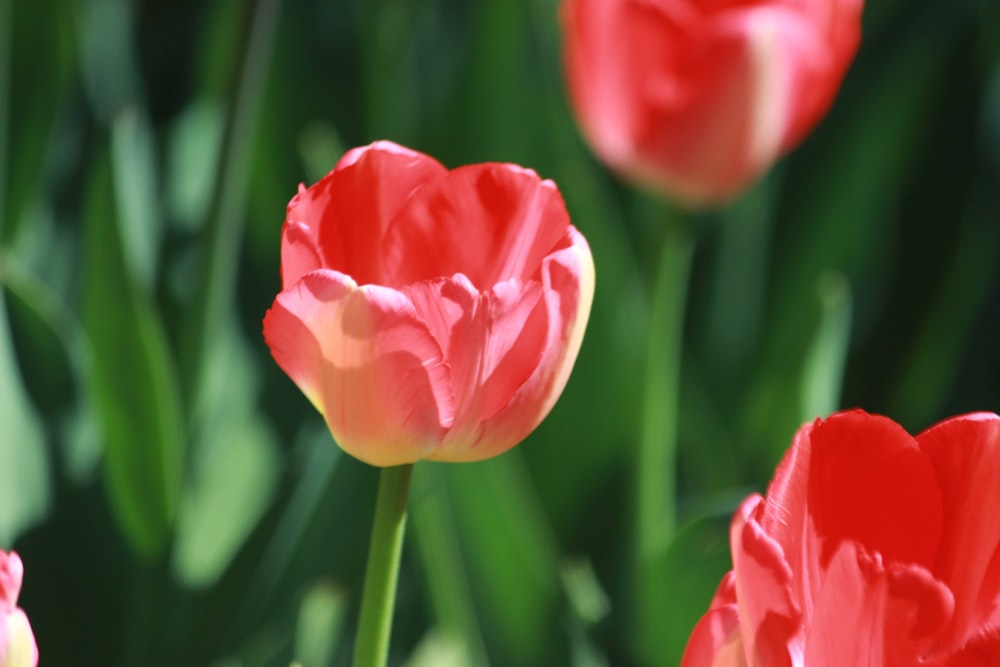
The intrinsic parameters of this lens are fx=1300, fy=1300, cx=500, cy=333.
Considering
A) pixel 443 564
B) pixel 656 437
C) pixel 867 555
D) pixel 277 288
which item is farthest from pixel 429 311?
pixel 277 288

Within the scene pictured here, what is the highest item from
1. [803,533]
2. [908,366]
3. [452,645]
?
[803,533]

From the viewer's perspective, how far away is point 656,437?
2.23ft

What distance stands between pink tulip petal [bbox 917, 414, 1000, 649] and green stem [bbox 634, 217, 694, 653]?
29 centimetres

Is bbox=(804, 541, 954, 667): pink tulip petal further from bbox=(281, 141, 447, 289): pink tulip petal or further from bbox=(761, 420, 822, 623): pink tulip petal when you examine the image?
bbox=(281, 141, 447, 289): pink tulip petal

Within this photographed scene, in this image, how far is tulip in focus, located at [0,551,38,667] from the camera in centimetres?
27

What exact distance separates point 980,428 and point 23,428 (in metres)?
0.46

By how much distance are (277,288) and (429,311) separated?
541 mm

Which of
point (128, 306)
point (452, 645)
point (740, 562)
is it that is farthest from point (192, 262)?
point (740, 562)

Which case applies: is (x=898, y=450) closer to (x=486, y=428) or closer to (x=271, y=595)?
(x=486, y=428)

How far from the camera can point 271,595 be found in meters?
0.63

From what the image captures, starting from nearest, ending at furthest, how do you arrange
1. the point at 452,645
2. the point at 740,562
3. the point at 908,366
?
the point at 740,562 < the point at 452,645 < the point at 908,366

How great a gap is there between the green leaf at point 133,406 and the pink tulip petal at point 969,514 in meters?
0.39

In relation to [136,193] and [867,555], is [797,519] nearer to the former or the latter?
[867,555]

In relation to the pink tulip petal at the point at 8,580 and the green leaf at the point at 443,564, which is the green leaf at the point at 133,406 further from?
the pink tulip petal at the point at 8,580
